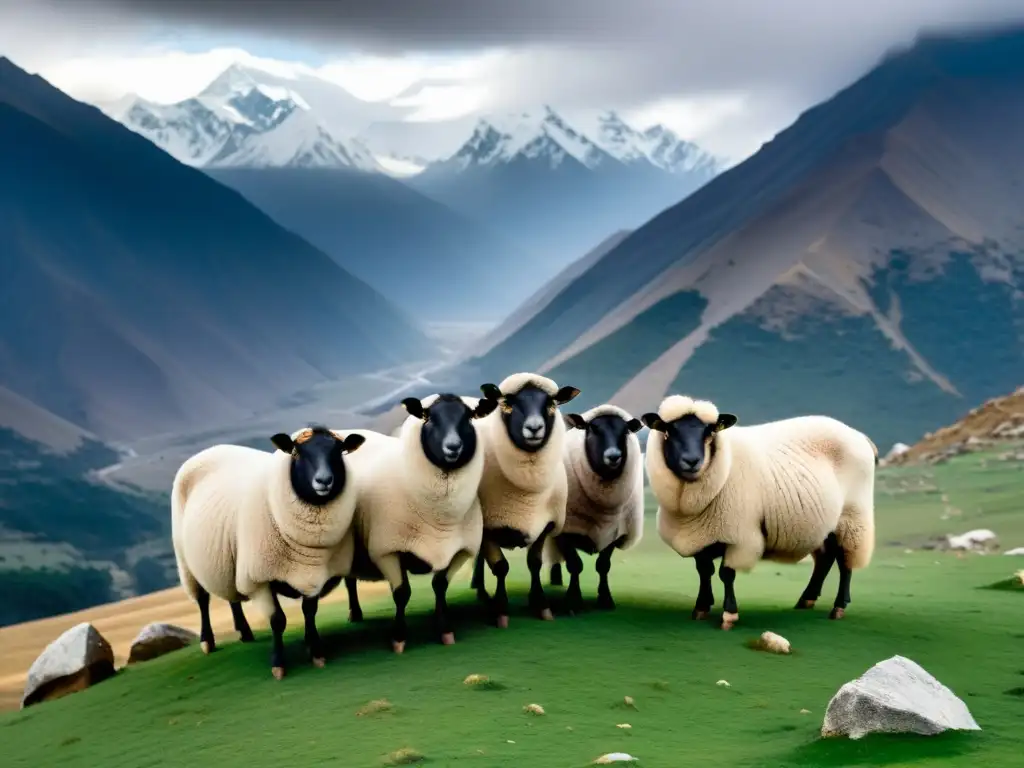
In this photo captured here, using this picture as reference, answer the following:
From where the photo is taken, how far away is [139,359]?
15188 cm

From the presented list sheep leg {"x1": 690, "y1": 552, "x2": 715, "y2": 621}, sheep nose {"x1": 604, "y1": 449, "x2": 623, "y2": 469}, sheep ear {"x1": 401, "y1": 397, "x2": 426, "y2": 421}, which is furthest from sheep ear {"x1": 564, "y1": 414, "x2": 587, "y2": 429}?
sheep ear {"x1": 401, "y1": 397, "x2": 426, "y2": 421}

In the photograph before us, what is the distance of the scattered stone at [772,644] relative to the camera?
1143 cm

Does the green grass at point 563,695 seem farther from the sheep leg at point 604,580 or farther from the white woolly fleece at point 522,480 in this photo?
the white woolly fleece at point 522,480

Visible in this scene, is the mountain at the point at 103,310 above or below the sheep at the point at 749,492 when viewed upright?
above

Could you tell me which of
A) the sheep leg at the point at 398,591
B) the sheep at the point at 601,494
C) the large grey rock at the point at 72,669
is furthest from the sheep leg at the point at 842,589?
the large grey rock at the point at 72,669

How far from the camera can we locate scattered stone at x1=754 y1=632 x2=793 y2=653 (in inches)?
450

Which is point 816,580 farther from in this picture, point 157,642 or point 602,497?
point 157,642

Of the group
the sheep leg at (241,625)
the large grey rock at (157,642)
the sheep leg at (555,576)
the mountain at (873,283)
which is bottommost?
the large grey rock at (157,642)

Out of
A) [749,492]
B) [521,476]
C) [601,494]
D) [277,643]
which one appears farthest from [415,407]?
[749,492]

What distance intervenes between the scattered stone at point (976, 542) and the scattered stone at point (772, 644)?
13482mm

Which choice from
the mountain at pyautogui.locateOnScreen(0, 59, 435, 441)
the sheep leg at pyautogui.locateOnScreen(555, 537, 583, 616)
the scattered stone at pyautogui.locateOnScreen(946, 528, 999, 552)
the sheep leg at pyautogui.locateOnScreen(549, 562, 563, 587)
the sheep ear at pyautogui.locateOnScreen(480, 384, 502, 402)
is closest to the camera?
the sheep ear at pyautogui.locateOnScreen(480, 384, 502, 402)

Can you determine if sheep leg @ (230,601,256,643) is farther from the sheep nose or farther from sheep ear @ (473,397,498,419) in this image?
the sheep nose

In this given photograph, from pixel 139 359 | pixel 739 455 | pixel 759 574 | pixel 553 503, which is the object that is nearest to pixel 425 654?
pixel 553 503

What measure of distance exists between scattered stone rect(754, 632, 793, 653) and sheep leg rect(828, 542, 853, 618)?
1892mm
